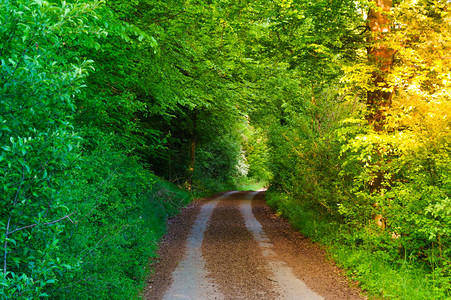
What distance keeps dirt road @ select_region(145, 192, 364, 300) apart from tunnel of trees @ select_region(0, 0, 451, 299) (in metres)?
0.56

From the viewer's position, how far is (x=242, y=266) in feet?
29.6

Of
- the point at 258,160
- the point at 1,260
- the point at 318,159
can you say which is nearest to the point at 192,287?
the point at 1,260

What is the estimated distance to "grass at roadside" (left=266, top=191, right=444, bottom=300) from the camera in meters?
6.39

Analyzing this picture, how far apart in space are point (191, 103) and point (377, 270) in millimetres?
7567

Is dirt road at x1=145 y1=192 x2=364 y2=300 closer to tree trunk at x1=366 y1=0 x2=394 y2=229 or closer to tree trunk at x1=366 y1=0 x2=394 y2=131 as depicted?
tree trunk at x1=366 y1=0 x2=394 y2=229

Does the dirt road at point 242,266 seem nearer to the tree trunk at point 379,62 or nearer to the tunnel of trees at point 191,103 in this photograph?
the tunnel of trees at point 191,103

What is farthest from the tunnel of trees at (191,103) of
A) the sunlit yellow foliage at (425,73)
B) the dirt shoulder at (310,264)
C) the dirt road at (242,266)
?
the dirt road at (242,266)

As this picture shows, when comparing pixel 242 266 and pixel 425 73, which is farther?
pixel 242 266

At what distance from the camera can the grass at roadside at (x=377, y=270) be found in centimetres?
639

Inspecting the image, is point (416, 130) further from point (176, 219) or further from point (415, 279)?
point (176, 219)

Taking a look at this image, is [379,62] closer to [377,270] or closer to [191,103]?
[377,270]

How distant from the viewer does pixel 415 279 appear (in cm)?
686

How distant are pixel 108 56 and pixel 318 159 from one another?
745 cm

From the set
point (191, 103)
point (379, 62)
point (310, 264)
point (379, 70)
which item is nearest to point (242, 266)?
point (310, 264)
